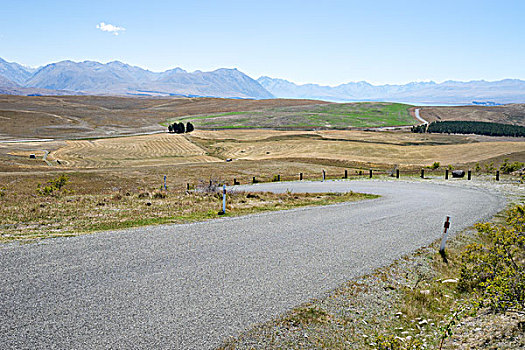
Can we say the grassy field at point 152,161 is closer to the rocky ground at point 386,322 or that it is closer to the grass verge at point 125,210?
the grass verge at point 125,210

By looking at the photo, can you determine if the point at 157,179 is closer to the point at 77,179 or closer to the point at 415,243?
the point at 77,179

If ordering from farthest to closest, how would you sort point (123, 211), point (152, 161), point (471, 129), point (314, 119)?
point (314, 119), point (471, 129), point (152, 161), point (123, 211)

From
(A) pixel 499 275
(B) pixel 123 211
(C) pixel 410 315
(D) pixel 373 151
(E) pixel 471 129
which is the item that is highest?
(E) pixel 471 129

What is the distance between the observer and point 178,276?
8.33m

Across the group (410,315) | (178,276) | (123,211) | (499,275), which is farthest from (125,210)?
(499,275)

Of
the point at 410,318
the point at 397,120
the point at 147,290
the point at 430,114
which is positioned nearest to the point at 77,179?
the point at 147,290

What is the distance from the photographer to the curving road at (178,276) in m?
6.18

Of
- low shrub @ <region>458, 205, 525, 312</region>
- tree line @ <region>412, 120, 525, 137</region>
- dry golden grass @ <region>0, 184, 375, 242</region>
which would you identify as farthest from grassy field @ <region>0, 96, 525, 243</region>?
tree line @ <region>412, 120, 525, 137</region>

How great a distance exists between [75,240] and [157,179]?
104ft

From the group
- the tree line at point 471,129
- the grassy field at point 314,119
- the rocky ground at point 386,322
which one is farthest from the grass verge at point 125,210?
the grassy field at point 314,119

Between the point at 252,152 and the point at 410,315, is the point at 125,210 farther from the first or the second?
the point at 252,152

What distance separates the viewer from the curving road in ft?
20.3

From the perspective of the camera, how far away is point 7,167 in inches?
1902

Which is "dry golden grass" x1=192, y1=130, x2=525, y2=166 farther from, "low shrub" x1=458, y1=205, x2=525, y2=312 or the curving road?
"low shrub" x1=458, y1=205, x2=525, y2=312
